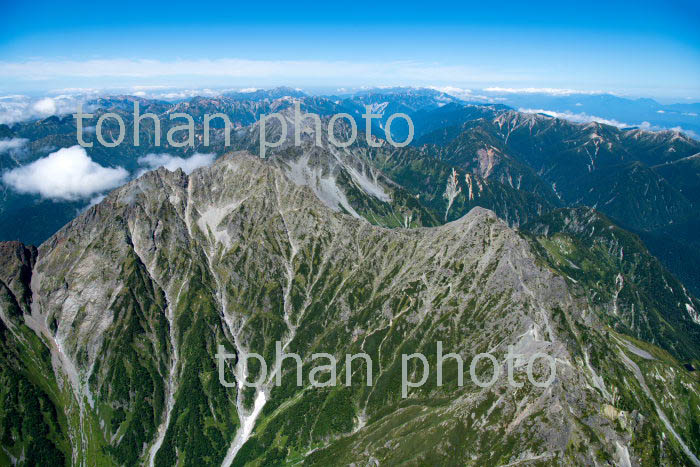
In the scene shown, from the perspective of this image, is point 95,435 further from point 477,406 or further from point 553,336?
point 553,336

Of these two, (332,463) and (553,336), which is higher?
(553,336)

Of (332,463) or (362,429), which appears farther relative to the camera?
(362,429)

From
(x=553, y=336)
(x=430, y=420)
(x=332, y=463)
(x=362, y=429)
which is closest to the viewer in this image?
(x=430, y=420)

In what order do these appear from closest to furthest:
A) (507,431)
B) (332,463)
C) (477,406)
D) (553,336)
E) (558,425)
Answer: (558,425) → (507,431) → (477,406) → (332,463) → (553,336)

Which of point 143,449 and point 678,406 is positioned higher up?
point 678,406

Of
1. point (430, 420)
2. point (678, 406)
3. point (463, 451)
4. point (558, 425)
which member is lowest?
point (678, 406)

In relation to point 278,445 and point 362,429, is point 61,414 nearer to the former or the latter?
point 278,445

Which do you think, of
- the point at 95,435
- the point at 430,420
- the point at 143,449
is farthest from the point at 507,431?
the point at 95,435

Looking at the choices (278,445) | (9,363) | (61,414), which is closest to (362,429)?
(278,445)

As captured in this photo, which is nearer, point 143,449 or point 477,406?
point 477,406
